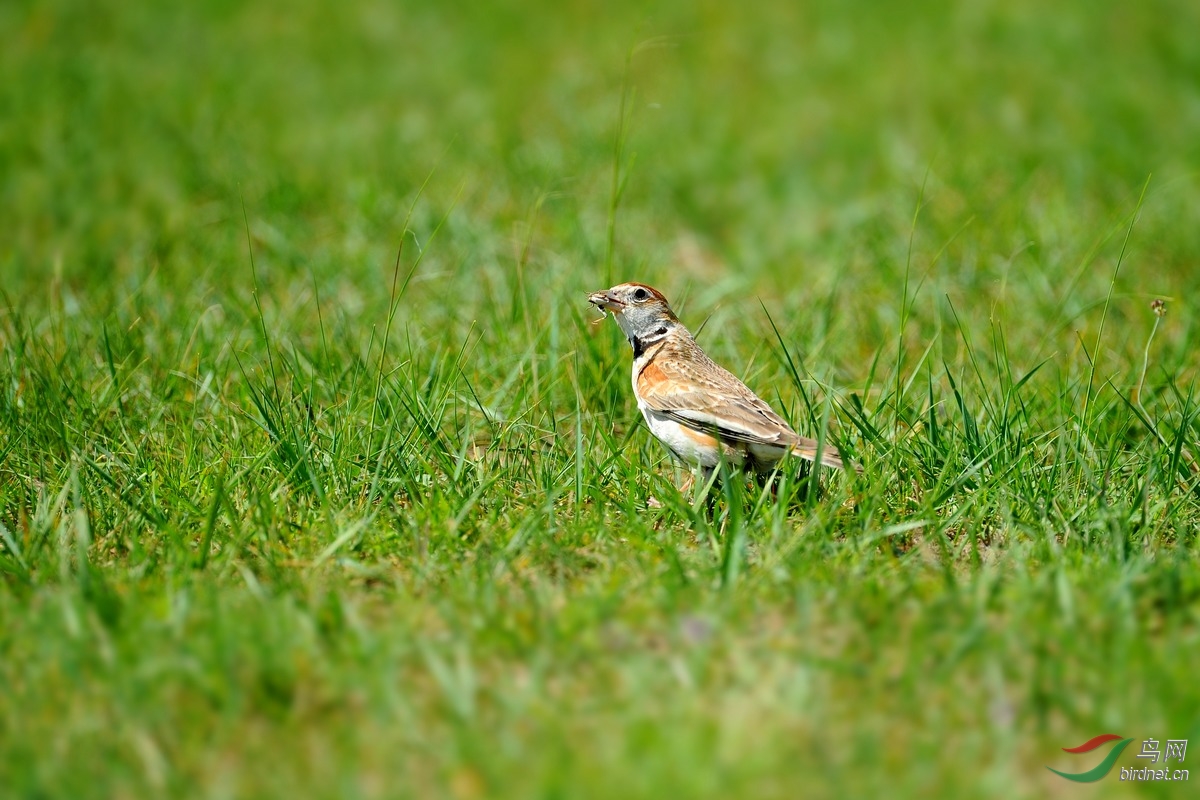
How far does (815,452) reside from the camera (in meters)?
4.55

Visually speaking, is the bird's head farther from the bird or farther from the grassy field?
the grassy field

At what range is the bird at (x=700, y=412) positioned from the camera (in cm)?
476

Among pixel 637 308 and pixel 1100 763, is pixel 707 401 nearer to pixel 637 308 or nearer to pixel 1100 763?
pixel 637 308

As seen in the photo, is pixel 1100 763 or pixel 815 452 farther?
pixel 815 452

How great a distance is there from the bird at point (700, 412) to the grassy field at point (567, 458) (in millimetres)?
219

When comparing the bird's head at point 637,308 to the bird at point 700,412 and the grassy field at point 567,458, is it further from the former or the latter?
the grassy field at point 567,458

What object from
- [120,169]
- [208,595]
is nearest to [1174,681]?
[208,595]

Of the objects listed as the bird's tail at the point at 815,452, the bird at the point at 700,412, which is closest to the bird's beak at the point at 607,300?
the bird at the point at 700,412

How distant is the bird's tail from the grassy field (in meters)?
0.11

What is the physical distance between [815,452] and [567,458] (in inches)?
42.4

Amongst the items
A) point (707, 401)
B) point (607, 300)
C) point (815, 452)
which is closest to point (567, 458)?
point (707, 401)

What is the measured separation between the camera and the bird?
476 centimetres

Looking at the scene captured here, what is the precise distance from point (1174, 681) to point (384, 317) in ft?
14.9

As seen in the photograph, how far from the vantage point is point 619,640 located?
3668mm
